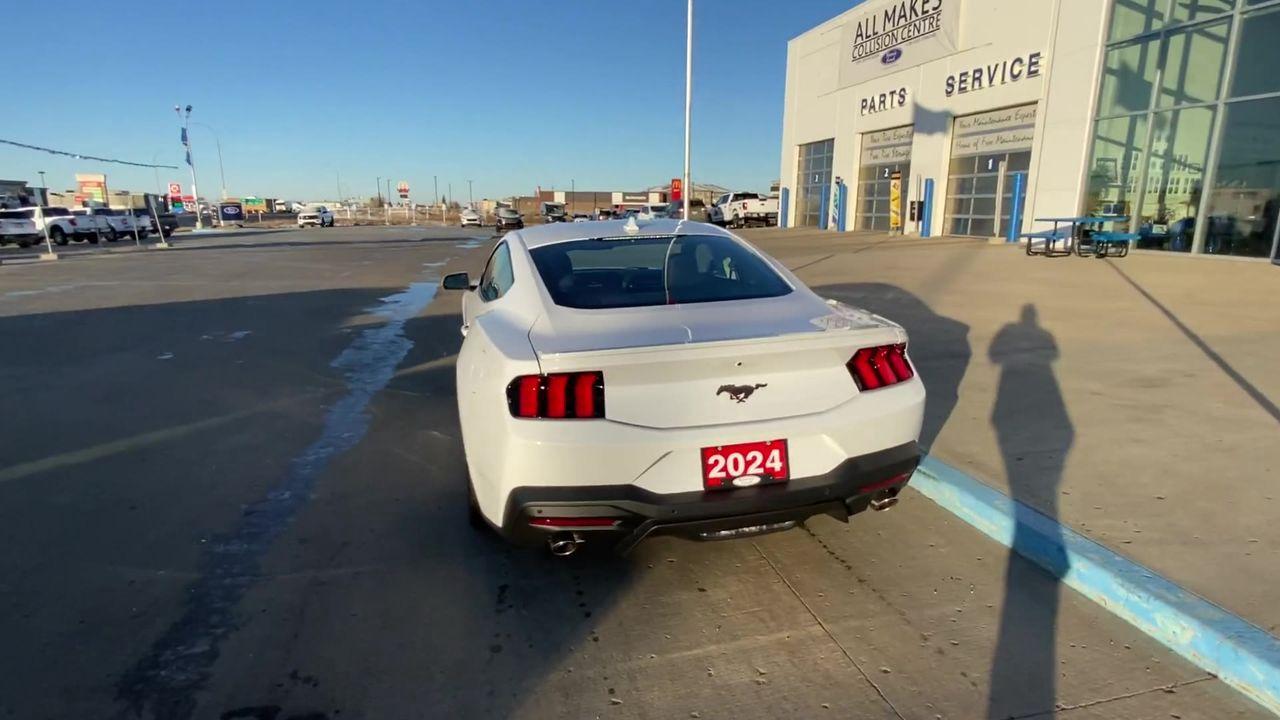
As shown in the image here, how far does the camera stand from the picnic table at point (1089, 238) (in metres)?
14.3

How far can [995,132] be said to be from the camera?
21.1 metres

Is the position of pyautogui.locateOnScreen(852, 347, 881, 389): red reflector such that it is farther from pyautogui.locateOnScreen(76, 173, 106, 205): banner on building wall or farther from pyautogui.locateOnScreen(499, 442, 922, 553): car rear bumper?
pyautogui.locateOnScreen(76, 173, 106, 205): banner on building wall

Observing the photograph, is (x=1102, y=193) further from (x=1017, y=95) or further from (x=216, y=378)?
(x=216, y=378)

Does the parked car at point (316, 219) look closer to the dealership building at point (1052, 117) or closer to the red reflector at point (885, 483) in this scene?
the dealership building at point (1052, 117)

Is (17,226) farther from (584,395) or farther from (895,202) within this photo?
(584,395)

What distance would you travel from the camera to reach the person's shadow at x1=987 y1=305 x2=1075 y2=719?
2389mm

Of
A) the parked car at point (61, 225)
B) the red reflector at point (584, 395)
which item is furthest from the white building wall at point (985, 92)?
the parked car at point (61, 225)

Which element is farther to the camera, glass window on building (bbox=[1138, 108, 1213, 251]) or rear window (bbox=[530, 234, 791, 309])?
glass window on building (bbox=[1138, 108, 1213, 251])

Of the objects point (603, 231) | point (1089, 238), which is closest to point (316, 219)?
point (1089, 238)

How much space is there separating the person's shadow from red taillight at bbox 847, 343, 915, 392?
99 centimetres

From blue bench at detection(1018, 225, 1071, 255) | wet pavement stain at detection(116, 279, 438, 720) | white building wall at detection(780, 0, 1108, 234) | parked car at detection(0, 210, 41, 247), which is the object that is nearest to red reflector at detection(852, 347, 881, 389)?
wet pavement stain at detection(116, 279, 438, 720)

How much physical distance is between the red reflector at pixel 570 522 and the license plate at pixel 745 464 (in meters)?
0.40

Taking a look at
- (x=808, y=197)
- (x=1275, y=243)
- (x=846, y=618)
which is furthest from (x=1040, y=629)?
(x=808, y=197)

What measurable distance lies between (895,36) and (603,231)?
2521 centimetres
